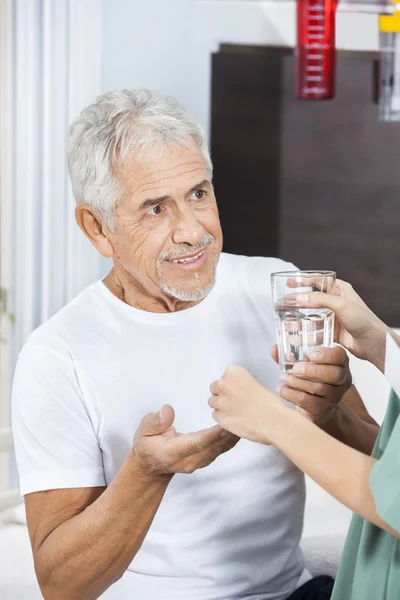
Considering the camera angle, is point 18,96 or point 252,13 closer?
point 18,96

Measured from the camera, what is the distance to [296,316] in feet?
3.52

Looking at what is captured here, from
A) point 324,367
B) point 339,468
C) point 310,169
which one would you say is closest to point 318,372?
point 324,367

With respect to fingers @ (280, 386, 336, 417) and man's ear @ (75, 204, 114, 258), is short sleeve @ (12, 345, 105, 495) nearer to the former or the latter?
man's ear @ (75, 204, 114, 258)

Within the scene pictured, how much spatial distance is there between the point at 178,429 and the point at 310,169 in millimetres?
1765

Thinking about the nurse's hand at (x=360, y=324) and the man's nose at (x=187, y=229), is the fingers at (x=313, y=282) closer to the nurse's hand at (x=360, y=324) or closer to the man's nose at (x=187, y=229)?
the nurse's hand at (x=360, y=324)

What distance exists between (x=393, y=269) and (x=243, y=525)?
68.1 inches

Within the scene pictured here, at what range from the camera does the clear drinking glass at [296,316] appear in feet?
3.51

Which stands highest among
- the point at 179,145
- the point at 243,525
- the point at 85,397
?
the point at 179,145

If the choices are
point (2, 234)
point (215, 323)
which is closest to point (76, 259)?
point (2, 234)

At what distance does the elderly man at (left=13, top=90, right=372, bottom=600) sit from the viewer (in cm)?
123

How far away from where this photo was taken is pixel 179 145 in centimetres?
127

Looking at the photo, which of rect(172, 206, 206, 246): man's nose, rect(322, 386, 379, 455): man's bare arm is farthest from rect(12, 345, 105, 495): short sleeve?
rect(322, 386, 379, 455): man's bare arm

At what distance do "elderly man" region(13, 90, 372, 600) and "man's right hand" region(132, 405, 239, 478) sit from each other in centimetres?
11

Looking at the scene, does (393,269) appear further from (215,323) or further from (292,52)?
(215,323)
